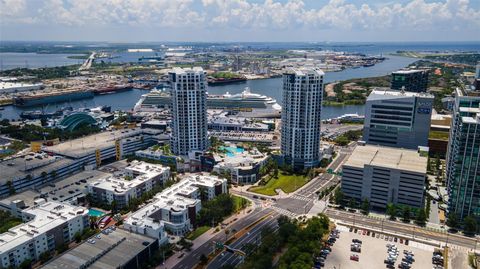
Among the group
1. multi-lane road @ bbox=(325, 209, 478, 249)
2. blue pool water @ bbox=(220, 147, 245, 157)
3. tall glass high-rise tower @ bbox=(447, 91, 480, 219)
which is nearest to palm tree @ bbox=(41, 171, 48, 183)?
blue pool water @ bbox=(220, 147, 245, 157)

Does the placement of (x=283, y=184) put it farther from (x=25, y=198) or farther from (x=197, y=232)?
(x=25, y=198)

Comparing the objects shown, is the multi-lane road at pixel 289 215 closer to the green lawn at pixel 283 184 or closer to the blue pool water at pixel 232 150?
the green lawn at pixel 283 184

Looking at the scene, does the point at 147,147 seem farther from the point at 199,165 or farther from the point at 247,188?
the point at 247,188

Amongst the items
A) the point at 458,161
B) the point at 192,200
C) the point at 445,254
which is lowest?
the point at 445,254

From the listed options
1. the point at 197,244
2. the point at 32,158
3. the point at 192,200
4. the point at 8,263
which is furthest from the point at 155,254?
the point at 32,158

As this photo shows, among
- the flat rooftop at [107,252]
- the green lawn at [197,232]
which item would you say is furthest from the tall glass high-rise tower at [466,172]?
the flat rooftop at [107,252]

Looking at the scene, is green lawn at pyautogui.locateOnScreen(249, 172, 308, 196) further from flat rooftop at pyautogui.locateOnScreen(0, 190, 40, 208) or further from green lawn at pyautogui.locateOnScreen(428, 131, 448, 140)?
flat rooftop at pyautogui.locateOnScreen(0, 190, 40, 208)
